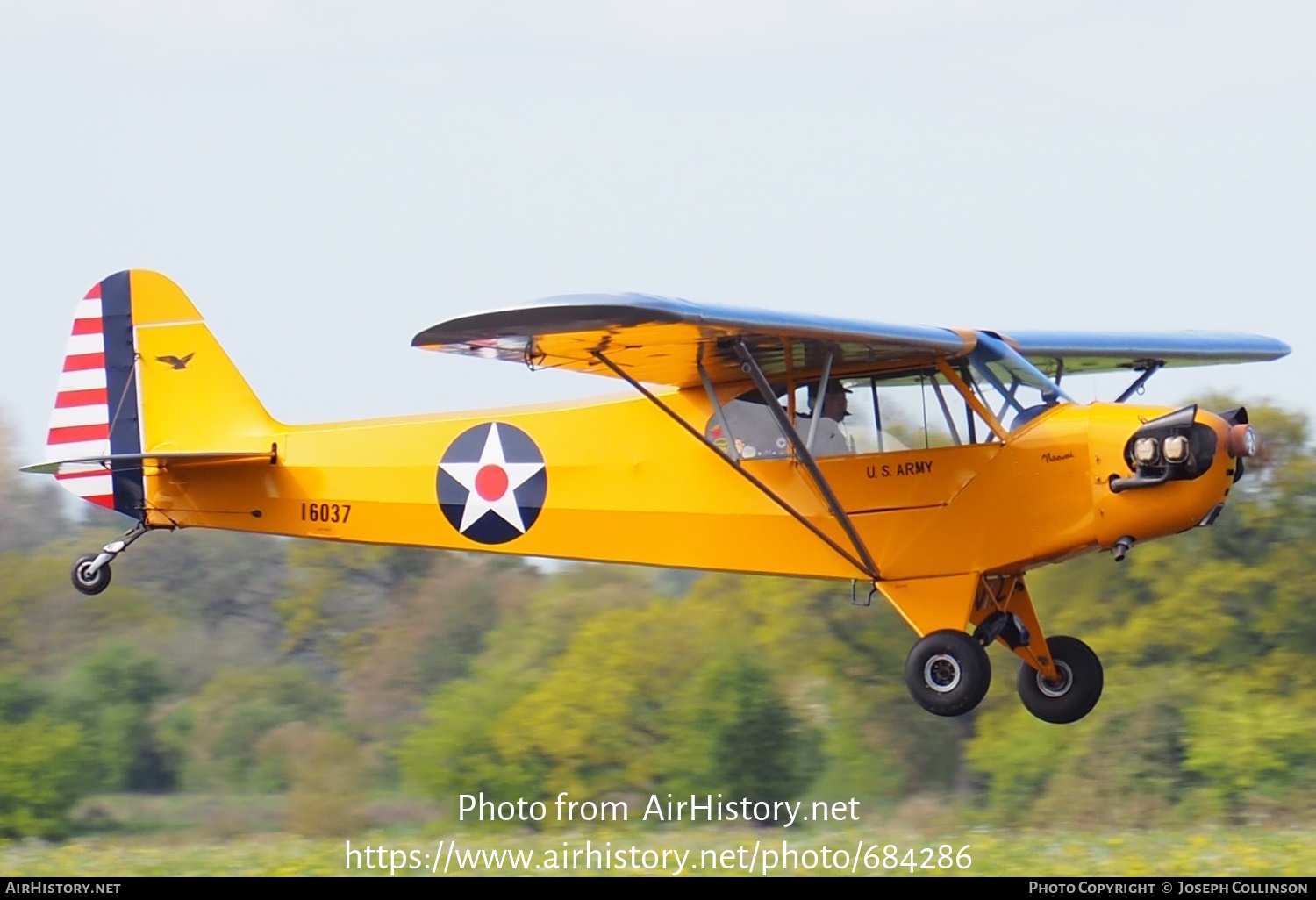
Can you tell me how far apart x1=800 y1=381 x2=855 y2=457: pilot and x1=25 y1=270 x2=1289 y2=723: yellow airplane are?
14mm

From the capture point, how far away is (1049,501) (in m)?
9.98

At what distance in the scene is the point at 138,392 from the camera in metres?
12.7

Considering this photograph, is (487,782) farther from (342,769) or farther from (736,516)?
(736,516)

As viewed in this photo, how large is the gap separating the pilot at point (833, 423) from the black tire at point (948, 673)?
133cm

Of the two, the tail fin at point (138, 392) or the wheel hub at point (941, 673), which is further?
the tail fin at point (138, 392)

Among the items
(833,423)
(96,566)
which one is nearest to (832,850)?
(833,423)

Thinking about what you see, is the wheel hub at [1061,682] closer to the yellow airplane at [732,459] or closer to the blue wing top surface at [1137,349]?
the yellow airplane at [732,459]

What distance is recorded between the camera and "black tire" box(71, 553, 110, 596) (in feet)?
40.2

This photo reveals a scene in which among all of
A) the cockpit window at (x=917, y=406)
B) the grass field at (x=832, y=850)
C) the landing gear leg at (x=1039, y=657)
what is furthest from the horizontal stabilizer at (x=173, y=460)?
the landing gear leg at (x=1039, y=657)

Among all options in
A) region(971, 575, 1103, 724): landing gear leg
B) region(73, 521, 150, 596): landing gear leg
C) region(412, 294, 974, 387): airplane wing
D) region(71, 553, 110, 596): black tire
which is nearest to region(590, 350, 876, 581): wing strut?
region(412, 294, 974, 387): airplane wing

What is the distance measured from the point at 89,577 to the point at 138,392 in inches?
57.6

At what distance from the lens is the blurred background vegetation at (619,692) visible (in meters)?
19.3

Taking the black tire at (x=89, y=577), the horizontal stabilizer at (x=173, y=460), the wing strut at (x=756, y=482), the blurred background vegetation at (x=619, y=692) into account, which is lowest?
the blurred background vegetation at (x=619, y=692)

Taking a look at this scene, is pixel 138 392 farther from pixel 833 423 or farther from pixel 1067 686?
pixel 1067 686
